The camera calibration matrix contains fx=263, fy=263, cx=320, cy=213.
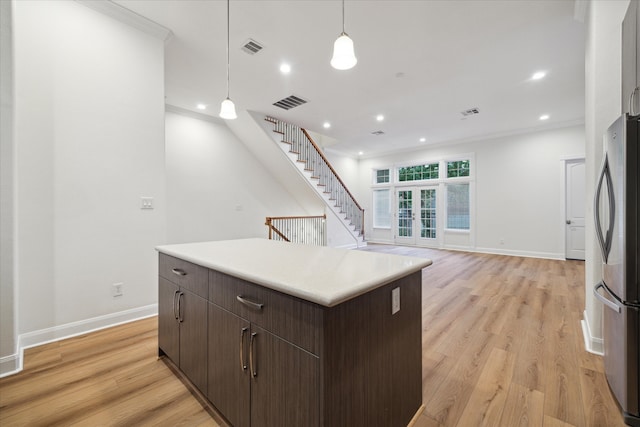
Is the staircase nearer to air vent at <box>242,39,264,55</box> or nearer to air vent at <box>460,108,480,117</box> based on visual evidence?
air vent at <box>242,39,264,55</box>

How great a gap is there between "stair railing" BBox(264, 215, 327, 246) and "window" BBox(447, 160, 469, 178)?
3.85 meters

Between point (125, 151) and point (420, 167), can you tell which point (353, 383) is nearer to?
point (125, 151)

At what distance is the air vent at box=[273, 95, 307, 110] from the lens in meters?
4.73

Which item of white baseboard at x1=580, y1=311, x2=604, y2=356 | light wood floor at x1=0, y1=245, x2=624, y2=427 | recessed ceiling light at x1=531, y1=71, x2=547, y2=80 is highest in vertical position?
recessed ceiling light at x1=531, y1=71, x2=547, y2=80

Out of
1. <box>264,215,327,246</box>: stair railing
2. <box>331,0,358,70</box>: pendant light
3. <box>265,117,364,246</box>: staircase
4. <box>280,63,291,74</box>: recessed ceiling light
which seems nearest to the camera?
<box>331,0,358,70</box>: pendant light

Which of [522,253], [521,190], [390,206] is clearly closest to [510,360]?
[522,253]

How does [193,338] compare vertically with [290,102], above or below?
below

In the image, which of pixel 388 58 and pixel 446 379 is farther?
pixel 388 58

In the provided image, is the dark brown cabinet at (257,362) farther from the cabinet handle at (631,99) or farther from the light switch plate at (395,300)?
the cabinet handle at (631,99)

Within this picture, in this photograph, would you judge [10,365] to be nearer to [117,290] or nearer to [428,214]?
[117,290]

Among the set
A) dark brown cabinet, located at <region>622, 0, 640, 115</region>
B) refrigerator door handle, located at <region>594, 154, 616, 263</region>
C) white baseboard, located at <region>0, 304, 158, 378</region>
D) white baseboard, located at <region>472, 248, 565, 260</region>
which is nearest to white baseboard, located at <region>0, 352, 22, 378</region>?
white baseboard, located at <region>0, 304, 158, 378</region>

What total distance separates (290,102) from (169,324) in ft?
13.7

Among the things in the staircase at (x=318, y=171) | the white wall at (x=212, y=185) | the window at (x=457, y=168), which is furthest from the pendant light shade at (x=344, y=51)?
the window at (x=457, y=168)

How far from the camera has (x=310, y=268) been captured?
4.22ft
